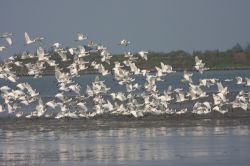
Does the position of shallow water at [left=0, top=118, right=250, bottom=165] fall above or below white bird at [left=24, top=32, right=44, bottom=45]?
below

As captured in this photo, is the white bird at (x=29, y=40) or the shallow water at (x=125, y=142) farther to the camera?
the white bird at (x=29, y=40)

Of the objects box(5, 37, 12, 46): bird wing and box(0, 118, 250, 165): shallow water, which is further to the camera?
box(5, 37, 12, 46): bird wing

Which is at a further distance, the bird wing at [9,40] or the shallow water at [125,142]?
the bird wing at [9,40]

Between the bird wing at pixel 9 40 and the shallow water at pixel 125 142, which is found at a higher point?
the bird wing at pixel 9 40

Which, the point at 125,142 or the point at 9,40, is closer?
the point at 125,142

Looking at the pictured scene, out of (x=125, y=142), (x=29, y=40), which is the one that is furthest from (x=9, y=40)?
(x=125, y=142)

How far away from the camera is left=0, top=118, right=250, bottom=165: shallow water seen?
34334mm

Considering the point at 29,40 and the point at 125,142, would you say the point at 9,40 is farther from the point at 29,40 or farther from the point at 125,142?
the point at 125,142

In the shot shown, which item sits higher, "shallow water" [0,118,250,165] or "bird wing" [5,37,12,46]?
"bird wing" [5,37,12,46]

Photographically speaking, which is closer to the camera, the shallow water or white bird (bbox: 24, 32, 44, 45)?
the shallow water

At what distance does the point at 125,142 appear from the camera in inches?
1559

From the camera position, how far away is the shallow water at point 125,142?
1352 inches

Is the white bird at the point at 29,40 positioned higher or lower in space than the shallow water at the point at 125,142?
higher

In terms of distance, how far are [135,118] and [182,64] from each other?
106 meters
